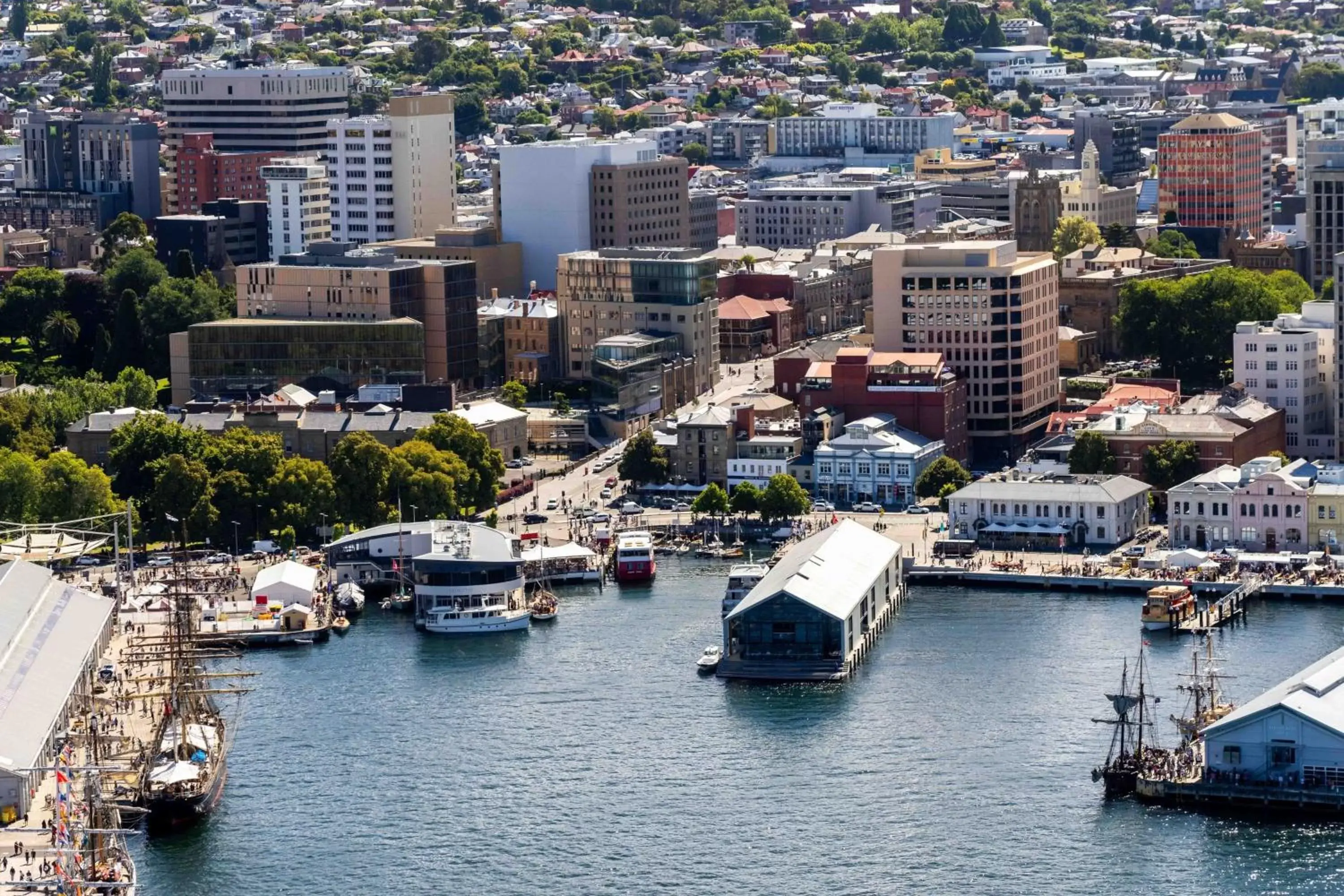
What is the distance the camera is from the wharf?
178ft

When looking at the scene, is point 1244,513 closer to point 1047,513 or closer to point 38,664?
point 1047,513

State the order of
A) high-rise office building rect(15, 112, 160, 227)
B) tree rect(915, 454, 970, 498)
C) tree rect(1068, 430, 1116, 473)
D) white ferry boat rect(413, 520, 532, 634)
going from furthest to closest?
1. high-rise office building rect(15, 112, 160, 227)
2. tree rect(915, 454, 970, 498)
3. tree rect(1068, 430, 1116, 473)
4. white ferry boat rect(413, 520, 532, 634)

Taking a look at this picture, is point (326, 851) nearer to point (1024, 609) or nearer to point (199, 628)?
point (199, 628)

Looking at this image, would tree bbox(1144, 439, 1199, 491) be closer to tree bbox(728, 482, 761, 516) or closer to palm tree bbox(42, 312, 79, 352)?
tree bbox(728, 482, 761, 516)

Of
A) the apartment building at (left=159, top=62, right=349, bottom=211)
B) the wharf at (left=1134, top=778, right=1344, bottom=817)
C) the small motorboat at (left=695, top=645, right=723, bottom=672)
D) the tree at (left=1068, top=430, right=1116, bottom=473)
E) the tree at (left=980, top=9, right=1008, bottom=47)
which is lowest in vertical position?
the wharf at (left=1134, top=778, right=1344, bottom=817)

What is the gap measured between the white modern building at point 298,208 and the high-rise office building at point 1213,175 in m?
33.0

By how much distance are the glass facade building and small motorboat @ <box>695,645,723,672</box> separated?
2965cm

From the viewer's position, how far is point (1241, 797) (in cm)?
5459

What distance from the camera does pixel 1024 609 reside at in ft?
232

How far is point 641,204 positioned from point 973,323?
27.5 m

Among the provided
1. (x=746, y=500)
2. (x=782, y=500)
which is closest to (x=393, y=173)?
(x=746, y=500)

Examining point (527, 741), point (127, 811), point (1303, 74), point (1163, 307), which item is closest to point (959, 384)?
point (1163, 307)

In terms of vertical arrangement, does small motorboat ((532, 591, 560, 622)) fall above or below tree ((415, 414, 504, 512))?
below

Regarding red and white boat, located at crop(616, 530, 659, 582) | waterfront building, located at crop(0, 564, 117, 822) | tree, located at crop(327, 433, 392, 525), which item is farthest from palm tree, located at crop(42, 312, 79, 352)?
waterfront building, located at crop(0, 564, 117, 822)
